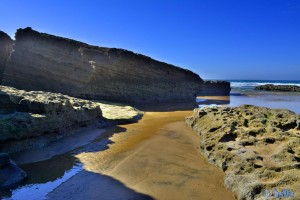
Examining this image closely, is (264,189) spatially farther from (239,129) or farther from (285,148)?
(239,129)

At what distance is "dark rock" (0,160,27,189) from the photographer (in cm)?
484

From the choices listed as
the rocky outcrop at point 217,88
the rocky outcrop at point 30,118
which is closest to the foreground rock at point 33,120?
the rocky outcrop at point 30,118

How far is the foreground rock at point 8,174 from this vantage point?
4.85 m

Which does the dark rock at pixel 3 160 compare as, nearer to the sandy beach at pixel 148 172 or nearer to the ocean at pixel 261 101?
the sandy beach at pixel 148 172

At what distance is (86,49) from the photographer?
17.0m

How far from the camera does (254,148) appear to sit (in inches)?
248

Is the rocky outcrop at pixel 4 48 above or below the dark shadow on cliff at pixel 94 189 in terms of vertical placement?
above

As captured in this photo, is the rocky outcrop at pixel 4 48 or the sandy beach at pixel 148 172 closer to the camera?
the sandy beach at pixel 148 172

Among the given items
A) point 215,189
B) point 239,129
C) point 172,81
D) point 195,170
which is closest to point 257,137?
point 239,129

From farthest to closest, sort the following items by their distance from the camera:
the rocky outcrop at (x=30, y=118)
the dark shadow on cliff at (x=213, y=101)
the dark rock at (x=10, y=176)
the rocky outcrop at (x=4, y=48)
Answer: the dark shadow on cliff at (x=213, y=101) < the rocky outcrop at (x=4, y=48) < the rocky outcrop at (x=30, y=118) < the dark rock at (x=10, y=176)

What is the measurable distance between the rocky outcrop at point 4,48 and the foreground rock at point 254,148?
479 inches

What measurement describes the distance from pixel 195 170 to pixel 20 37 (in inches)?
552

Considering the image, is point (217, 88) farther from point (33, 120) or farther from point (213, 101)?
point (33, 120)

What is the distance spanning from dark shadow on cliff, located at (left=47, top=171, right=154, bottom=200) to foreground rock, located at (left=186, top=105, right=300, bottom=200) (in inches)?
68.0
